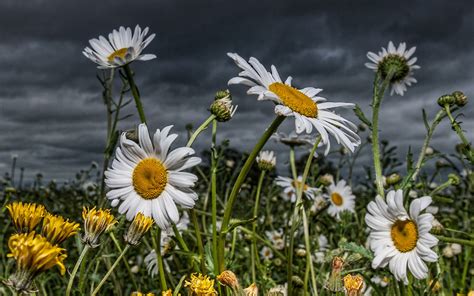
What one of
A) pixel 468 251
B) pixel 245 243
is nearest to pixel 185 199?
pixel 468 251

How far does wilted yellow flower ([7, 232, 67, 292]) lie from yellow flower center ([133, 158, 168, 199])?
0.67m

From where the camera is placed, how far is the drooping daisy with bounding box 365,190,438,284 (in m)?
1.73

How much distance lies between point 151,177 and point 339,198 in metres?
2.66

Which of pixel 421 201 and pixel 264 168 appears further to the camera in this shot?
pixel 264 168

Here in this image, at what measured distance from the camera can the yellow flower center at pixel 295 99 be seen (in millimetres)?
1350

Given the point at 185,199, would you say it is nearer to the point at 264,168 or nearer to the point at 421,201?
the point at 421,201

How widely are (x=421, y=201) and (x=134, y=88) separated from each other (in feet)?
3.18

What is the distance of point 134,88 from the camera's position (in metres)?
1.51

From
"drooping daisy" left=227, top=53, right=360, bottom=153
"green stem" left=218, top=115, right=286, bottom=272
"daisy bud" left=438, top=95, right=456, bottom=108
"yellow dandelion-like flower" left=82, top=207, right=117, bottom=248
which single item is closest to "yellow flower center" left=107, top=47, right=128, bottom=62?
"drooping daisy" left=227, top=53, right=360, bottom=153

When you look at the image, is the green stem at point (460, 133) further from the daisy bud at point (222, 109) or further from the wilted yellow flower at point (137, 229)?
the wilted yellow flower at point (137, 229)

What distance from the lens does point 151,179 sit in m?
1.47

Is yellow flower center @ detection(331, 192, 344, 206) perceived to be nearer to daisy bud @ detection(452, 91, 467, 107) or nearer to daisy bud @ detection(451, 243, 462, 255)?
daisy bud @ detection(451, 243, 462, 255)

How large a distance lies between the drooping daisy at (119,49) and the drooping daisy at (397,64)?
118 cm

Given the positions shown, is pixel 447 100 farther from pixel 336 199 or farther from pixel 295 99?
pixel 336 199
